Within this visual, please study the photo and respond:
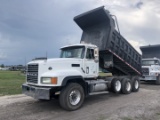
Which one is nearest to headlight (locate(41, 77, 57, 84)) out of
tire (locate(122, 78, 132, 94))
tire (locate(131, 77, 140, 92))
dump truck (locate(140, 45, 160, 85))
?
tire (locate(122, 78, 132, 94))

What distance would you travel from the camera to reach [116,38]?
1112 centimetres

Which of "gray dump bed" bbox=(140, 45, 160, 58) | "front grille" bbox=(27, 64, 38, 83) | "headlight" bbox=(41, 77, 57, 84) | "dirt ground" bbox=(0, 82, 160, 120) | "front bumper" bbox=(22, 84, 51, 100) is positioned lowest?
"dirt ground" bbox=(0, 82, 160, 120)

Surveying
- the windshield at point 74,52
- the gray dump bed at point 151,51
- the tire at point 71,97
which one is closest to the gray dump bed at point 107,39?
the windshield at point 74,52

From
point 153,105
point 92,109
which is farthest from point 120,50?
point 92,109

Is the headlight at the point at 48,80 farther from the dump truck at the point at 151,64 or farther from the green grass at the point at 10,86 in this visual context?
the dump truck at the point at 151,64

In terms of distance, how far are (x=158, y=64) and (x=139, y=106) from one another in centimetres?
1053

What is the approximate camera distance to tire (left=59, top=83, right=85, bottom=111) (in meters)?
7.69

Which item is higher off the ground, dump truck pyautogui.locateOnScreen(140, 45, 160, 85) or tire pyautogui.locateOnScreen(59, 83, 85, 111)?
dump truck pyautogui.locateOnScreen(140, 45, 160, 85)

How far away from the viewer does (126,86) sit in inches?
464

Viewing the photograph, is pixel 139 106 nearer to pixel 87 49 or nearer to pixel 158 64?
pixel 87 49

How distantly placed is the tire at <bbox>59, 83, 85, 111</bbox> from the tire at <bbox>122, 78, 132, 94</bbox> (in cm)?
399

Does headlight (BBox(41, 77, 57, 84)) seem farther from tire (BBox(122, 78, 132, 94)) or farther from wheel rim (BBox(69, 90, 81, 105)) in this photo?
tire (BBox(122, 78, 132, 94))

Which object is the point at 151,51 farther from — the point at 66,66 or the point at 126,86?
the point at 66,66

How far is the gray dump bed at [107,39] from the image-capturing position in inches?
421
